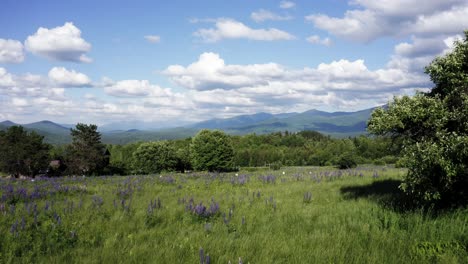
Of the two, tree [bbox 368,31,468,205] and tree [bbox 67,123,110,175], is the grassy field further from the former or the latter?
tree [bbox 67,123,110,175]

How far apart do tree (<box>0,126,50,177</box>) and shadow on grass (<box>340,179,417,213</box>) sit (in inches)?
3003

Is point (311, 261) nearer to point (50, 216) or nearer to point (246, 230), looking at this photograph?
point (246, 230)

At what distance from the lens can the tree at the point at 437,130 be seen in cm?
706

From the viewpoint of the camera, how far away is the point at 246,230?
295 inches

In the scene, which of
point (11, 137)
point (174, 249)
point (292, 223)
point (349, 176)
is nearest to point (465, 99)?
point (292, 223)

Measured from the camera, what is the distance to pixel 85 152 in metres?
71.0

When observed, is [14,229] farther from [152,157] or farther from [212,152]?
[152,157]

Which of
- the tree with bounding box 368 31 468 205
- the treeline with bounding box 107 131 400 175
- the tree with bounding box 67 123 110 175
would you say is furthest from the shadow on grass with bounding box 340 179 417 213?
the tree with bounding box 67 123 110 175

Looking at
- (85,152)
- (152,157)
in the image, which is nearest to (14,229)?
(85,152)

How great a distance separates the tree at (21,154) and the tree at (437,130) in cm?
7997

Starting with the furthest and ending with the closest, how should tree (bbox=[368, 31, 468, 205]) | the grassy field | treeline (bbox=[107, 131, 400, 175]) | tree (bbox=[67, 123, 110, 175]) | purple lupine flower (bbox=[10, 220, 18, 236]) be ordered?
treeline (bbox=[107, 131, 400, 175]), tree (bbox=[67, 123, 110, 175]), tree (bbox=[368, 31, 468, 205]), purple lupine flower (bbox=[10, 220, 18, 236]), the grassy field

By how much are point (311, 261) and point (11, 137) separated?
89.8 m

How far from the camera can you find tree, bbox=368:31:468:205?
7.06m

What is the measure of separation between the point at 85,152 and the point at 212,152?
91.4 ft
